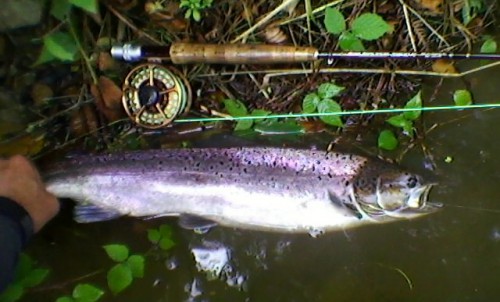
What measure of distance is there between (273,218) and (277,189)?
0.12m

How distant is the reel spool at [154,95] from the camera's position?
2.76m

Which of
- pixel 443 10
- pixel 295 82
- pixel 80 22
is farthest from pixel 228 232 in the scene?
pixel 443 10

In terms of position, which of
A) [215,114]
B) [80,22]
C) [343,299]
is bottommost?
[343,299]

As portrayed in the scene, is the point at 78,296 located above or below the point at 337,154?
below

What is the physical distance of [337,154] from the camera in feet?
8.79

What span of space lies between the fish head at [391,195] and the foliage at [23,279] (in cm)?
131

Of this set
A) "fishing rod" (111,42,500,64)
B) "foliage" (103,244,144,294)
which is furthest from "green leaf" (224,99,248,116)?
"foliage" (103,244,144,294)

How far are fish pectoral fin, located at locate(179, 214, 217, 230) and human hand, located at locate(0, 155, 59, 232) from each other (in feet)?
1.68

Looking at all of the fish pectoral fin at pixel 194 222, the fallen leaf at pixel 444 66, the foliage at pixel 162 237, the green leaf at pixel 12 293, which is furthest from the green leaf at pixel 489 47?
the green leaf at pixel 12 293

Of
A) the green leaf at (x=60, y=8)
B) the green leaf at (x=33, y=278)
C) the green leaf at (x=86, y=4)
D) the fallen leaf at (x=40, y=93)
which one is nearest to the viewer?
the green leaf at (x=86, y=4)

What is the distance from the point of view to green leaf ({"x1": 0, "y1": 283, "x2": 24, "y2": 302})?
106 inches

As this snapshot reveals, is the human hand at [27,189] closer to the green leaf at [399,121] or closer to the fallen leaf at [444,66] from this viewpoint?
the green leaf at [399,121]

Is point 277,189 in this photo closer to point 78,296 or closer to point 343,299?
point 343,299

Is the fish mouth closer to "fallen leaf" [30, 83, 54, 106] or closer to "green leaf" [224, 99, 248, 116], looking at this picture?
"green leaf" [224, 99, 248, 116]
